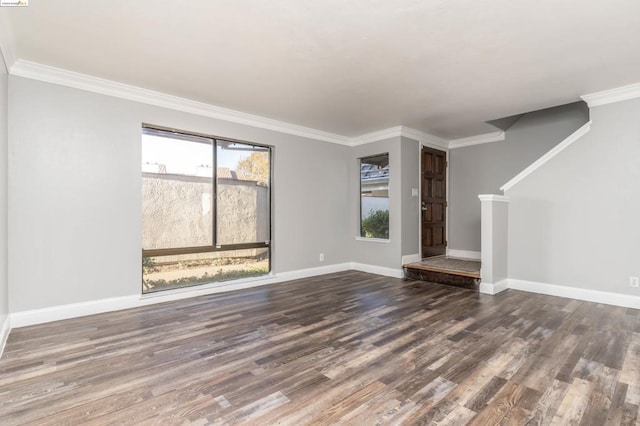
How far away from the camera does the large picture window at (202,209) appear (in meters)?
4.03

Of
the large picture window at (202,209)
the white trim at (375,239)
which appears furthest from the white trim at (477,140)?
the large picture window at (202,209)

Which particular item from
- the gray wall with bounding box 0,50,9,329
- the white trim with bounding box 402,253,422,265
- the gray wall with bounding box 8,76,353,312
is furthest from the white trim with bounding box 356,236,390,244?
the gray wall with bounding box 0,50,9,329

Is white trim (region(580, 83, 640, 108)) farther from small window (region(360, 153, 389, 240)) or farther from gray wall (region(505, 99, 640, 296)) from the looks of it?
small window (region(360, 153, 389, 240))

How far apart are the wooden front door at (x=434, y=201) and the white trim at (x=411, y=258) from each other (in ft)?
0.84

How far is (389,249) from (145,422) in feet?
14.5

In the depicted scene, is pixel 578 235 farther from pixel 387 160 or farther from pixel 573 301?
pixel 387 160

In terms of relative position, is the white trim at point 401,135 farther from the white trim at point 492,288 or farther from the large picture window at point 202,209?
the white trim at point 492,288

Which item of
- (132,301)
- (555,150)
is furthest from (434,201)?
(132,301)

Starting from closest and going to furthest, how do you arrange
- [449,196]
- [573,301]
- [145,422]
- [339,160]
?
[145,422] < [573,301] < [339,160] < [449,196]

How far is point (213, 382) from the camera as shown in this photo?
A: 2072 millimetres

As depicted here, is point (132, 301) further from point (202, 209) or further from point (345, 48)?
point (345, 48)

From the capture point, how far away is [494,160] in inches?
235

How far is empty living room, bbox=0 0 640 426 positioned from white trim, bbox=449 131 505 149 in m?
0.08

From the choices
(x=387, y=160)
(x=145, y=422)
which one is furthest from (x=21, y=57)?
(x=387, y=160)
